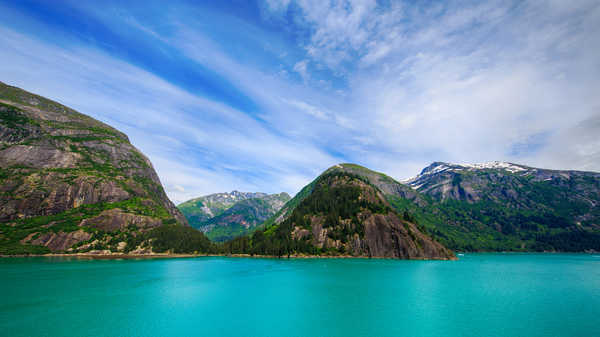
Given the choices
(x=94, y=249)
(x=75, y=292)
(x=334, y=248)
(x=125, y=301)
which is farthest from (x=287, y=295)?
(x=94, y=249)

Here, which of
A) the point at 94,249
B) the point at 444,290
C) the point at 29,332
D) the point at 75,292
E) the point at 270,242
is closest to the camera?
the point at 29,332

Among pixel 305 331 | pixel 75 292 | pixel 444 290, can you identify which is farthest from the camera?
pixel 444 290

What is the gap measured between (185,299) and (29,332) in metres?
25.3

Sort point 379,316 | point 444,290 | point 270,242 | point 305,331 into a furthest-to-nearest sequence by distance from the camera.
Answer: point 270,242, point 444,290, point 379,316, point 305,331

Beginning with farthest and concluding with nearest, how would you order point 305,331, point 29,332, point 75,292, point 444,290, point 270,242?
1. point 270,242
2. point 444,290
3. point 75,292
4. point 305,331
5. point 29,332

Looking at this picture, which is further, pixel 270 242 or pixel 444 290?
pixel 270 242

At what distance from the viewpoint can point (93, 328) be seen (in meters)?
37.9

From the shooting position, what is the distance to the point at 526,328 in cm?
3994

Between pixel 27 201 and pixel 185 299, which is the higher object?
pixel 27 201

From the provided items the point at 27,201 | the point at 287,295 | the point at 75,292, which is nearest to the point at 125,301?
the point at 75,292

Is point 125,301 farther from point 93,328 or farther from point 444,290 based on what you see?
point 444,290

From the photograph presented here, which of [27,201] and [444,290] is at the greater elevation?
[27,201]

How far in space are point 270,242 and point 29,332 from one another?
166719 millimetres

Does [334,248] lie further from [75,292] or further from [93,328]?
[93,328]
